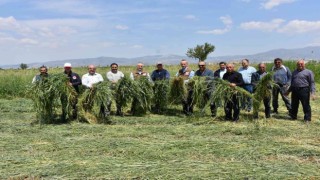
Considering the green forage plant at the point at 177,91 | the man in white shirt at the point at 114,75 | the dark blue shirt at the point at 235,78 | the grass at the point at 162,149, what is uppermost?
the man in white shirt at the point at 114,75

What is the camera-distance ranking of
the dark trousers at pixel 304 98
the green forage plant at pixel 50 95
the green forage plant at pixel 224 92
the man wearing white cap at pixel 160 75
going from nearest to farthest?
the green forage plant at pixel 50 95 → the green forage plant at pixel 224 92 → the dark trousers at pixel 304 98 → the man wearing white cap at pixel 160 75

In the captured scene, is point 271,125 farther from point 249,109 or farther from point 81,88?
point 81,88

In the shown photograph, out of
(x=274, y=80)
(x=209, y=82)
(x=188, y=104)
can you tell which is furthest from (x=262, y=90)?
(x=188, y=104)

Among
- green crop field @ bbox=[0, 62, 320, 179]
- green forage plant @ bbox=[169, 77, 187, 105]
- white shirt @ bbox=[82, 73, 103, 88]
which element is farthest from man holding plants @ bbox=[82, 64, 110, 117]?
green forage plant @ bbox=[169, 77, 187, 105]

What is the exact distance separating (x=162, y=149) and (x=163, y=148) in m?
0.06

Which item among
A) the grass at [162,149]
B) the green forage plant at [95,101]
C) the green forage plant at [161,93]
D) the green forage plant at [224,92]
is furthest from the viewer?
the green forage plant at [161,93]

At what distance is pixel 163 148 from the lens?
22.9ft

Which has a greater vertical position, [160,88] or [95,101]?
[160,88]

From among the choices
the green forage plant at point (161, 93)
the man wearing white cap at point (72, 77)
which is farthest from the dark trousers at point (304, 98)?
the man wearing white cap at point (72, 77)

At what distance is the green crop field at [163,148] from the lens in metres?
5.54

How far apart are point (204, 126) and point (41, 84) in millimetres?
4380

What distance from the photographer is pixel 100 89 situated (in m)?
10.1

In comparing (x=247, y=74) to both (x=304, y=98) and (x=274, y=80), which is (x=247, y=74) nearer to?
(x=274, y=80)

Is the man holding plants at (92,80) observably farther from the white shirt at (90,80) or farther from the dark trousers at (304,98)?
the dark trousers at (304,98)
